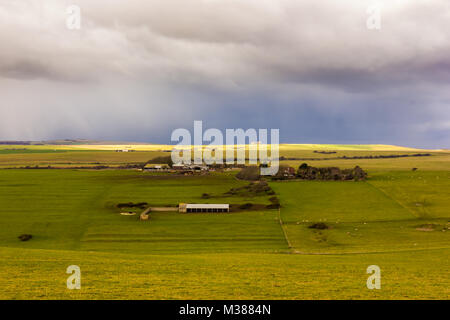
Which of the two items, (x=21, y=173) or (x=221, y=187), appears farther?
(x=21, y=173)

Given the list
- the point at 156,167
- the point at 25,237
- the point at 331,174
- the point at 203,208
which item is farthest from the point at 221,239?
the point at 156,167

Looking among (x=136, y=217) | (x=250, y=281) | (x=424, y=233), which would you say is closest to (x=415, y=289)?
(x=250, y=281)

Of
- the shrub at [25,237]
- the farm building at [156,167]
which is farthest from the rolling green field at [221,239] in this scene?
the farm building at [156,167]

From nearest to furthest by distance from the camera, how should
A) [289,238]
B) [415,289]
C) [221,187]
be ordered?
[415,289] < [289,238] < [221,187]

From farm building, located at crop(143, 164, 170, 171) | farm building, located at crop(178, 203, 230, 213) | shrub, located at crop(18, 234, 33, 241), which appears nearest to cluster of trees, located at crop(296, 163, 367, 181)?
farm building, located at crop(178, 203, 230, 213)

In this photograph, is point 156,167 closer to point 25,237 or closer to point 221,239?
point 25,237

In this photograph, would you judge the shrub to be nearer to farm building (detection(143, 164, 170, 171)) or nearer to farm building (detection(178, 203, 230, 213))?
farm building (detection(178, 203, 230, 213))
